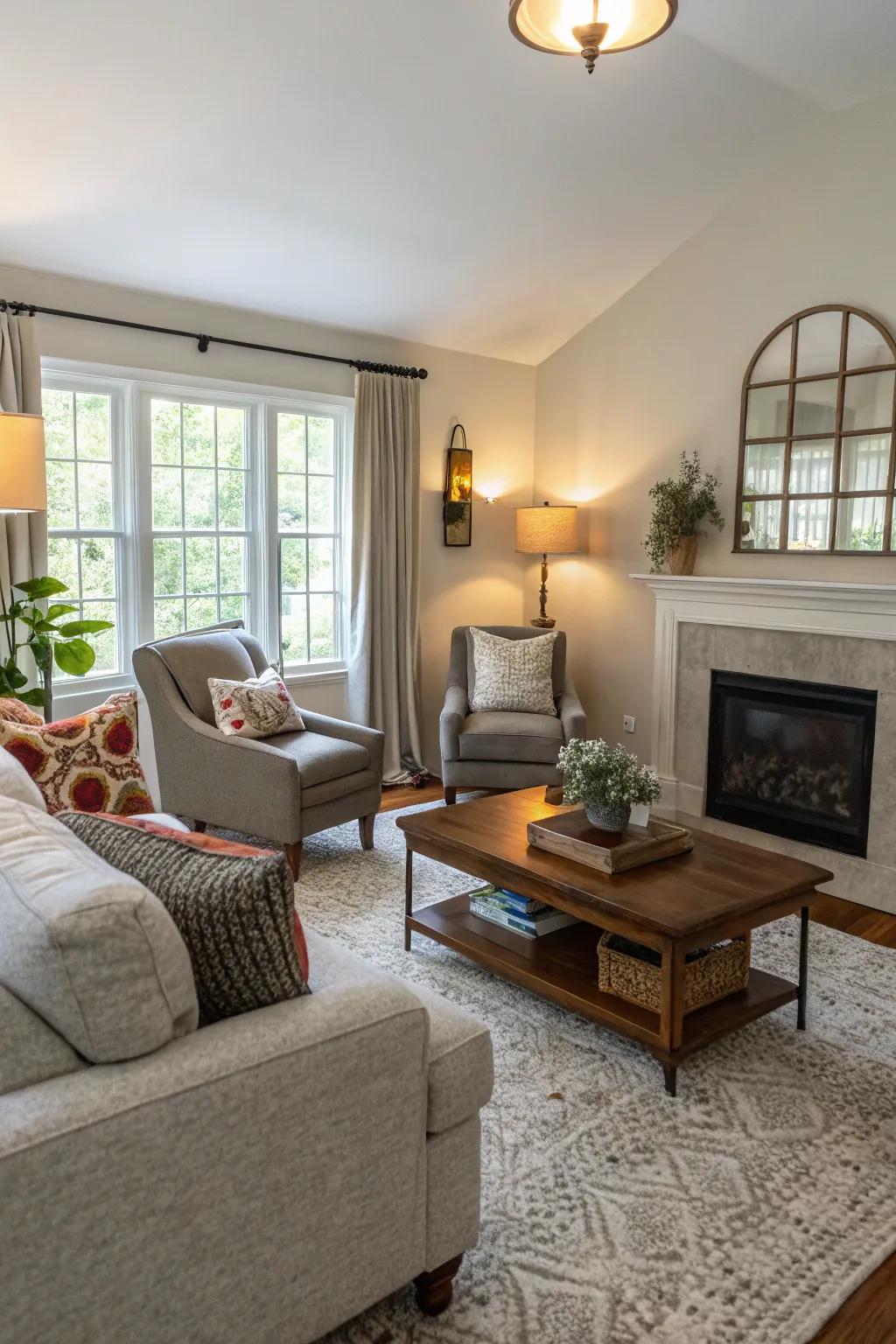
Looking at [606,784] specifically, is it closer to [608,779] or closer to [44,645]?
[608,779]

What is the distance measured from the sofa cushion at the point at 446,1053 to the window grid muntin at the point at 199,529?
318 centimetres

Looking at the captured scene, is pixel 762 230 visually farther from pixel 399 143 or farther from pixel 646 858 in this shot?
pixel 646 858

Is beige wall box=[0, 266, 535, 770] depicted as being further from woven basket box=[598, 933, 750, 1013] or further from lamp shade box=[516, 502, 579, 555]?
woven basket box=[598, 933, 750, 1013]

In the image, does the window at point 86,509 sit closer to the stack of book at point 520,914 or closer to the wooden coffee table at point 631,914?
the wooden coffee table at point 631,914

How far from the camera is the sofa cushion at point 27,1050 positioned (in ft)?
4.46

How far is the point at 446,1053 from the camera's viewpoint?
172 centimetres

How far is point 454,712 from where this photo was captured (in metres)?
4.89

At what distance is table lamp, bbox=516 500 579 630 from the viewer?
541 cm

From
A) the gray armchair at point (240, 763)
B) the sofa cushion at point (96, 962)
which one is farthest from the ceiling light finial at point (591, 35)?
the gray armchair at point (240, 763)

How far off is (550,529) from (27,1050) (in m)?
4.40

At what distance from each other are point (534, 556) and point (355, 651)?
4.53 ft

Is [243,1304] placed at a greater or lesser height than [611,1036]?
greater

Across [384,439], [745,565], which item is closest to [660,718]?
[745,565]

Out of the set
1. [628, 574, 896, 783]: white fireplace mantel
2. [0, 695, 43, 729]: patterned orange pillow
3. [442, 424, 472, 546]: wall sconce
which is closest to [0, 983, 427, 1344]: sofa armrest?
[0, 695, 43, 729]: patterned orange pillow
